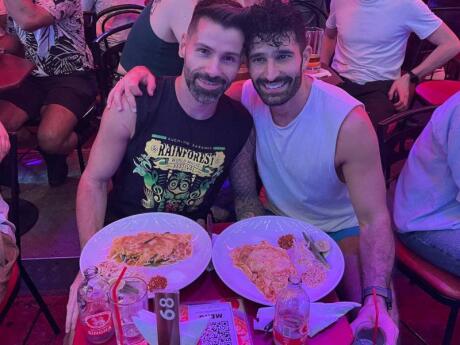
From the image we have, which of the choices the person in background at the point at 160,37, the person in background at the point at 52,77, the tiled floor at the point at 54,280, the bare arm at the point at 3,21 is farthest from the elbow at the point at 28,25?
the tiled floor at the point at 54,280

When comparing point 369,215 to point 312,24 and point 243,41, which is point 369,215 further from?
point 312,24

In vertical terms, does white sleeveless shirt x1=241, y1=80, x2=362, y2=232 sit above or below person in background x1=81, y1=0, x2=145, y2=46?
below

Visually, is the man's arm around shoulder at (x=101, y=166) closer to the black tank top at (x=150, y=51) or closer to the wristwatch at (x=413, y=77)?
the black tank top at (x=150, y=51)

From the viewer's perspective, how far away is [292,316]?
40.1 inches

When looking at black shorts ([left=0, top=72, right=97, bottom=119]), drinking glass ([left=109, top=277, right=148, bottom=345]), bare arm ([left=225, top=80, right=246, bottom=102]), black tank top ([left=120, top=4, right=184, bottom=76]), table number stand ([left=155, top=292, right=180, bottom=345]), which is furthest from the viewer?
black shorts ([left=0, top=72, right=97, bottom=119])

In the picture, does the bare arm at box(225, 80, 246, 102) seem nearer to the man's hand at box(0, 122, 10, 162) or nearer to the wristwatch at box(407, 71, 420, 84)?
the man's hand at box(0, 122, 10, 162)

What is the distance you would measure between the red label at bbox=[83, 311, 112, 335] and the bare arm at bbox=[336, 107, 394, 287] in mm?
860

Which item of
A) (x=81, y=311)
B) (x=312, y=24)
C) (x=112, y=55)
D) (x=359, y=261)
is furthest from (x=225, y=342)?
(x=312, y=24)

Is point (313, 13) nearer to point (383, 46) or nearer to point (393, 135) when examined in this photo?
point (383, 46)

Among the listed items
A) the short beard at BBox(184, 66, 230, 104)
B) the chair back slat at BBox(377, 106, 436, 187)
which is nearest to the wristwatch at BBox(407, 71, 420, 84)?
the chair back slat at BBox(377, 106, 436, 187)

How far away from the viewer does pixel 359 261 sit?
1468 millimetres

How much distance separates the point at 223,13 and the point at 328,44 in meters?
2.17

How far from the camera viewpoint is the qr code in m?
1.02

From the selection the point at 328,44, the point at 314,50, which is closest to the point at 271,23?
the point at 314,50
